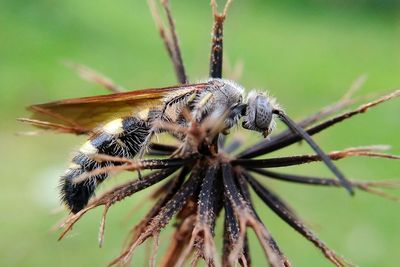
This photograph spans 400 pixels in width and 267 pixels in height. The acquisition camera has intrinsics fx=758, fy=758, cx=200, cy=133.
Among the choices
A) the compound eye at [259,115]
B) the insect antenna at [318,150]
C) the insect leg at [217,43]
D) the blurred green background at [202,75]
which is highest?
the blurred green background at [202,75]

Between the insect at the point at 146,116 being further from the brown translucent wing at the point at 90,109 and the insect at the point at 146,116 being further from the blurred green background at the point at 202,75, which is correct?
the blurred green background at the point at 202,75

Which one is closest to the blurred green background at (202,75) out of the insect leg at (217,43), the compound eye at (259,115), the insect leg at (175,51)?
the insect leg at (175,51)

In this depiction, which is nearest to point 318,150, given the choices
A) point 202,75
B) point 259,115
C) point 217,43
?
point 259,115

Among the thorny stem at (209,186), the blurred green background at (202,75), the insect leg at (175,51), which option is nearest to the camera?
the thorny stem at (209,186)

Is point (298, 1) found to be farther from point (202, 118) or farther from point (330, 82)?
point (202, 118)

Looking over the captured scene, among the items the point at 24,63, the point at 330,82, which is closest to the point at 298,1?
the point at 330,82

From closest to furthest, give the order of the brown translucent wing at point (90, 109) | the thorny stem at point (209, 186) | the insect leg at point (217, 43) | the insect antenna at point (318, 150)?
the insect antenna at point (318, 150) < the thorny stem at point (209, 186) < the brown translucent wing at point (90, 109) < the insect leg at point (217, 43)

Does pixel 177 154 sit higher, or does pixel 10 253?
pixel 10 253
